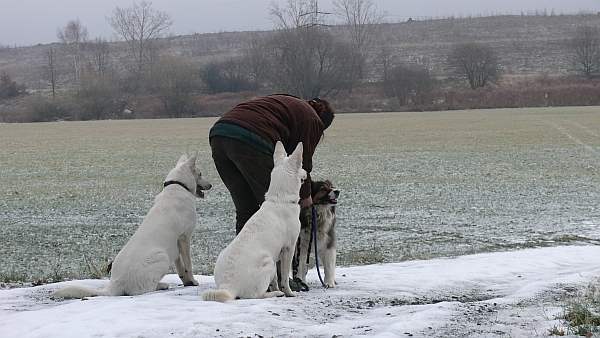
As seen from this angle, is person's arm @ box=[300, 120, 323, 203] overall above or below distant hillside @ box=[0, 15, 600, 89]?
below

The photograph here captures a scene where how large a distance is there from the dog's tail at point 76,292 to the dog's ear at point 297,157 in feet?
6.94

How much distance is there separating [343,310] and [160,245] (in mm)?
1945

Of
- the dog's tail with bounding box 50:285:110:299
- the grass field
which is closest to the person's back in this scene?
the dog's tail with bounding box 50:285:110:299

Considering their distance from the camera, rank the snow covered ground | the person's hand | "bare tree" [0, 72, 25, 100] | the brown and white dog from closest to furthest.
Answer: the snow covered ground → the person's hand → the brown and white dog → "bare tree" [0, 72, 25, 100]

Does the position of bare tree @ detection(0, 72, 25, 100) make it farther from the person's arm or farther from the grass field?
the person's arm

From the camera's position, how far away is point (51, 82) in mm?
120062

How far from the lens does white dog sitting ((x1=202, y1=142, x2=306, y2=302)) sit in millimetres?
6664

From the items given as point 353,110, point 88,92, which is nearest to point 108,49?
point 88,92

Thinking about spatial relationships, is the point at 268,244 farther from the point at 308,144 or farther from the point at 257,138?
the point at 308,144

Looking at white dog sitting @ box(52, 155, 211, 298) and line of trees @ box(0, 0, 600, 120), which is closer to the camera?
white dog sitting @ box(52, 155, 211, 298)

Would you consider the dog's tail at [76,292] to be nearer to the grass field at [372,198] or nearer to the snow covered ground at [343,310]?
the snow covered ground at [343,310]

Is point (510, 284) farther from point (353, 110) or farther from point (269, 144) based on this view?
point (353, 110)

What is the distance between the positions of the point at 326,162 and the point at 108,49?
11286 centimetres

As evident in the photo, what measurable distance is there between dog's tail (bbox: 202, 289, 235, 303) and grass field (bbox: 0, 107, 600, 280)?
132 inches
